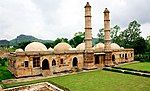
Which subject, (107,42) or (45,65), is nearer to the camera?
(45,65)

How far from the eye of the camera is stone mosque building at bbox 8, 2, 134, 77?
793 inches

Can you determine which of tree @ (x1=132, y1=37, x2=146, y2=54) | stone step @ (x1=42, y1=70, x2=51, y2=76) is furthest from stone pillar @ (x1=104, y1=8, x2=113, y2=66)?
tree @ (x1=132, y1=37, x2=146, y2=54)

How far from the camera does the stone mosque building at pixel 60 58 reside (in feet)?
66.1

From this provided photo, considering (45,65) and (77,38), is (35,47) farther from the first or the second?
(77,38)

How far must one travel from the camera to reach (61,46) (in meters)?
27.1

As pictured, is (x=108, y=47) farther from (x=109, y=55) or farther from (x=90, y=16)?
(x=90, y=16)

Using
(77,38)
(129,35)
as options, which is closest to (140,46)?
(129,35)

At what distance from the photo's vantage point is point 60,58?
23.0 metres

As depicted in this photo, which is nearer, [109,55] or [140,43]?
[109,55]

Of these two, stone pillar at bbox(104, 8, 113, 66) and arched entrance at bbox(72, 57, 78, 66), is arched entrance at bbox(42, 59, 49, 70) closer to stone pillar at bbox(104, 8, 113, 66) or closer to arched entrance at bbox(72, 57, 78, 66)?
arched entrance at bbox(72, 57, 78, 66)

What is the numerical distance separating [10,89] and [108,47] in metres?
17.4

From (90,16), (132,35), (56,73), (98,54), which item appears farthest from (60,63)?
(132,35)

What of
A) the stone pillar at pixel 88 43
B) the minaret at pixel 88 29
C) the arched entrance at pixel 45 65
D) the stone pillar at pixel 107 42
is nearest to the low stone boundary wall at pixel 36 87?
the arched entrance at pixel 45 65

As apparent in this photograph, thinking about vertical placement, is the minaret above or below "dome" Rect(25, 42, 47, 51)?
above
